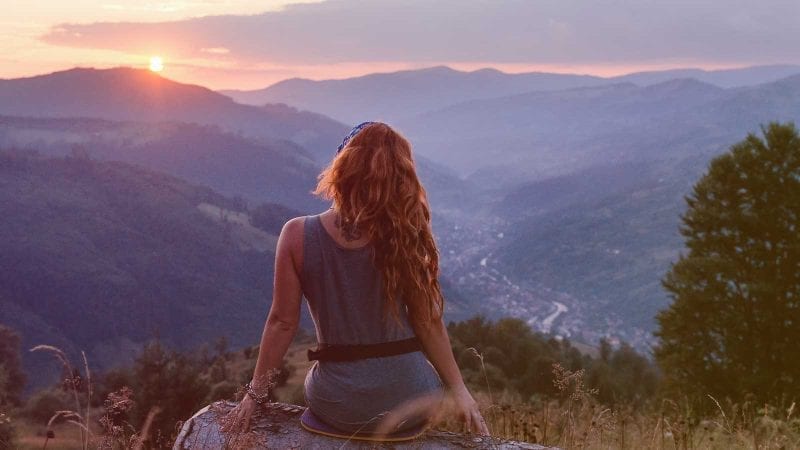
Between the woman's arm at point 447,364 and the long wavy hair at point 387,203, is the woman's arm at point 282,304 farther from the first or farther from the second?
the woman's arm at point 447,364

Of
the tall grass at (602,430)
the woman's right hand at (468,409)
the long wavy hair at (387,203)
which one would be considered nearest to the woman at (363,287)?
the long wavy hair at (387,203)

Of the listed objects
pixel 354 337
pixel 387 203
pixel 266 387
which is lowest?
pixel 266 387

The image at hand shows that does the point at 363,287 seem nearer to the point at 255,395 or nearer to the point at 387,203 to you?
the point at 387,203

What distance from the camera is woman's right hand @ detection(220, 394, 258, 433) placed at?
285 cm

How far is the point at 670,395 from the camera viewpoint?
66.7 ft

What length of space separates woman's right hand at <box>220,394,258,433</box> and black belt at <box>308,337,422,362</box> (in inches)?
14.8

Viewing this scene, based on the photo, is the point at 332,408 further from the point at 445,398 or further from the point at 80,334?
the point at 80,334

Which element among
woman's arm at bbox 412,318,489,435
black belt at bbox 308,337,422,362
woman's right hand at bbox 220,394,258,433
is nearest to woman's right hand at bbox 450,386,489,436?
woman's arm at bbox 412,318,489,435

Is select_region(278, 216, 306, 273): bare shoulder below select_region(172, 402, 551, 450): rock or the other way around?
the other way around

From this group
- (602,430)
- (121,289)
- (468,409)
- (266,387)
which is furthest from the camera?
(121,289)

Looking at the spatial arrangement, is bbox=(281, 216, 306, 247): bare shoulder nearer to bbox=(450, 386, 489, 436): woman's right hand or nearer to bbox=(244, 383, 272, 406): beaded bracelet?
bbox=(244, 383, 272, 406): beaded bracelet

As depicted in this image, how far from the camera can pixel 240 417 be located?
2.93 metres

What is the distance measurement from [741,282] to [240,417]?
20.4 m

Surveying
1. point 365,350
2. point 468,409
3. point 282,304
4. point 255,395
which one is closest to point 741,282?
point 468,409
